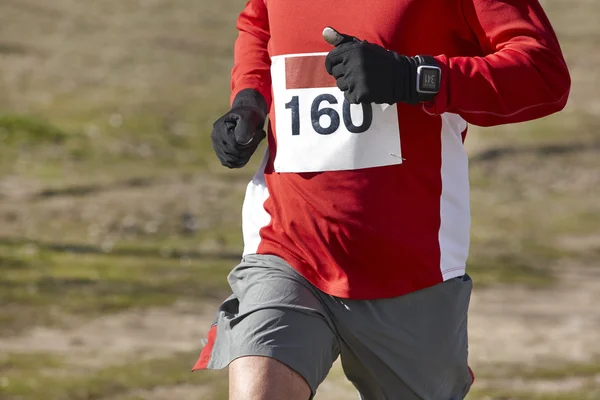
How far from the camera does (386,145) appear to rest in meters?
3.08

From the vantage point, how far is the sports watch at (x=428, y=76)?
114 inches

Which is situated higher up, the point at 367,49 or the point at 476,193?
the point at 367,49

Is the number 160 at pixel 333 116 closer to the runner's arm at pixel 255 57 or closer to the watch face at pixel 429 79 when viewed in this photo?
the watch face at pixel 429 79

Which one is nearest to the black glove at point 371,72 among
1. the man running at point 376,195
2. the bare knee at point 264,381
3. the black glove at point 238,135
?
the man running at point 376,195

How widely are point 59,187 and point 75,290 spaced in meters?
2.83

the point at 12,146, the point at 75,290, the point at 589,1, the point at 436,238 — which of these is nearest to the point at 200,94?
the point at 12,146

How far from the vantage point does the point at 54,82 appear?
1512 cm

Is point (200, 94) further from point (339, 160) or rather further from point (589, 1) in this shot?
point (339, 160)

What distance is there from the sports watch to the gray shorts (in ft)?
1.78

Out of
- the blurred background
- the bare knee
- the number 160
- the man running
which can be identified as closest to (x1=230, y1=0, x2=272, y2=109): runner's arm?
the man running

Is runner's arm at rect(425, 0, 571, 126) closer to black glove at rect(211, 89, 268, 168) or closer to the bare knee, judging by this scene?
black glove at rect(211, 89, 268, 168)

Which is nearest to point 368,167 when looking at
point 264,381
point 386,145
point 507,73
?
point 386,145

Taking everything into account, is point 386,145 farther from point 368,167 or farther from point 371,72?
point 371,72

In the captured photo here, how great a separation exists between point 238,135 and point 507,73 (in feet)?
2.45
